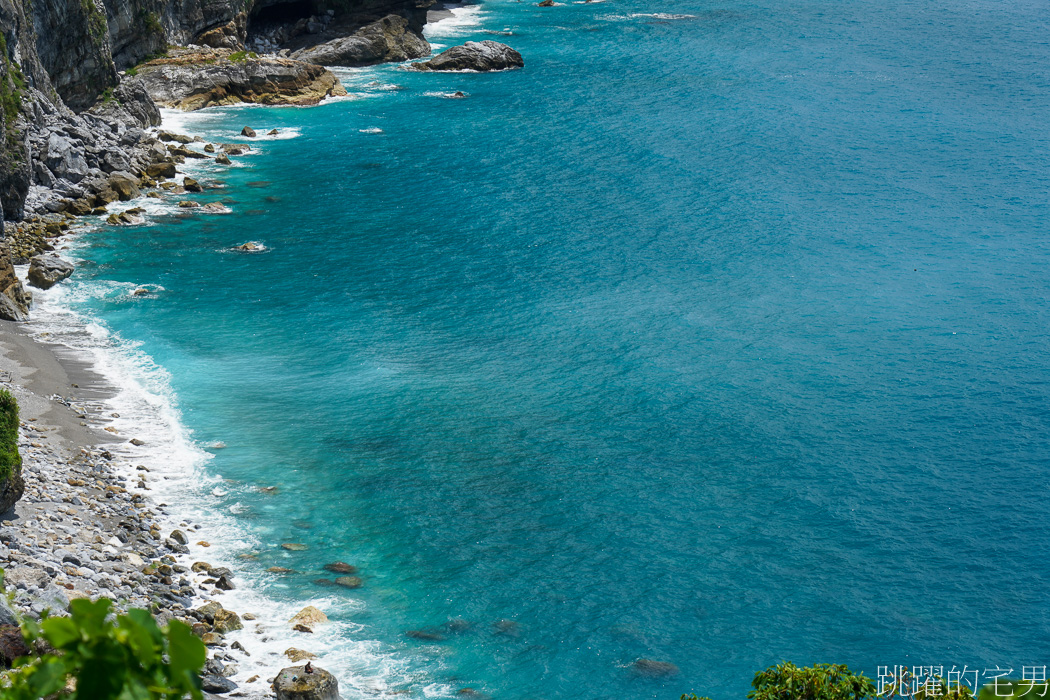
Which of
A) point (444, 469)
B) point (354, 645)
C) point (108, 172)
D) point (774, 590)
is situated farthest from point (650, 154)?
point (354, 645)

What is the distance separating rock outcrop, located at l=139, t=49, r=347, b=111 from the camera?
71000 millimetres

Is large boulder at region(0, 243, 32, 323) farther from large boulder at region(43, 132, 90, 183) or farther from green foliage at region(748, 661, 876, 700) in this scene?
green foliage at region(748, 661, 876, 700)

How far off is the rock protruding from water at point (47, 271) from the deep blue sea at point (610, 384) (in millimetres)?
875

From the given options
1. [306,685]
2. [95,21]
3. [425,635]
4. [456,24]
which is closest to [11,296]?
[425,635]

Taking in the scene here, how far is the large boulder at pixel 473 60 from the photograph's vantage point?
92812mm

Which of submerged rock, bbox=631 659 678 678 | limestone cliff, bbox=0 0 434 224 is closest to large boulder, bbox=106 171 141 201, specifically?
limestone cliff, bbox=0 0 434 224

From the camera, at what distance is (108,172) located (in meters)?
54.1

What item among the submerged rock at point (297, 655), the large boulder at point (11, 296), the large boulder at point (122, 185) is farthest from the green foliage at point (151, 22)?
the submerged rock at point (297, 655)

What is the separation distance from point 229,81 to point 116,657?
7546 centimetres

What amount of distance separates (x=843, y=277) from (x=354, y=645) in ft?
114

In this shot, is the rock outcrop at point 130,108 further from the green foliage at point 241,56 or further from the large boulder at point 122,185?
the green foliage at point 241,56

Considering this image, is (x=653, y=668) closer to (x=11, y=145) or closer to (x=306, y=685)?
(x=306, y=685)

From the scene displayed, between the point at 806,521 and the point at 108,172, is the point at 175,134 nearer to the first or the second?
the point at 108,172

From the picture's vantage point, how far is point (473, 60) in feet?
305
